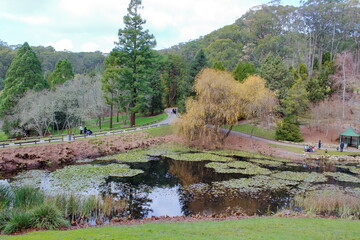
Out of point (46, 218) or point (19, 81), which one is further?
point (19, 81)

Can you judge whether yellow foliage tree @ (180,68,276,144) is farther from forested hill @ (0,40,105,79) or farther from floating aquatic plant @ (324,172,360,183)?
forested hill @ (0,40,105,79)

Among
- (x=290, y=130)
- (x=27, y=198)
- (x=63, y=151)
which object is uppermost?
(x=290, y=130)

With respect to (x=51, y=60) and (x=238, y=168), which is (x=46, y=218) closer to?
(x=238, y=168)

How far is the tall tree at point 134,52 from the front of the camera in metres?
37.6

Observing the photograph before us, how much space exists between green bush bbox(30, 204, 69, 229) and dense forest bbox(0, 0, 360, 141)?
2591 cm

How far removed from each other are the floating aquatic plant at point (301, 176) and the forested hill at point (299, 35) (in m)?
36.8

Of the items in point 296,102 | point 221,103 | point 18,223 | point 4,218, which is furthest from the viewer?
point 296,102

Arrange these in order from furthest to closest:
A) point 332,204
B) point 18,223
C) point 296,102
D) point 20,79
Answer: point 20,79 < point 296,102 < point 332,204 < point 18,223

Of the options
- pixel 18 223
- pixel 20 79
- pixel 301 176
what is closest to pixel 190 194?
pixel 18 223

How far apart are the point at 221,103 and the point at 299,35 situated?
48829mm

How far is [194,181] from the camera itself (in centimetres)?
2002

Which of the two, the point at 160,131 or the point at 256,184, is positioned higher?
the point at 160,131

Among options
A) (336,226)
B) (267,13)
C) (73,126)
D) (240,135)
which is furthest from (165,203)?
(267,13)

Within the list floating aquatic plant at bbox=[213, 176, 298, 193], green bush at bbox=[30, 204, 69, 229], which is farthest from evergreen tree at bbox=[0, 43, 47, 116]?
floating aquatic plant at bbox=[213, 176, 298, 193]
